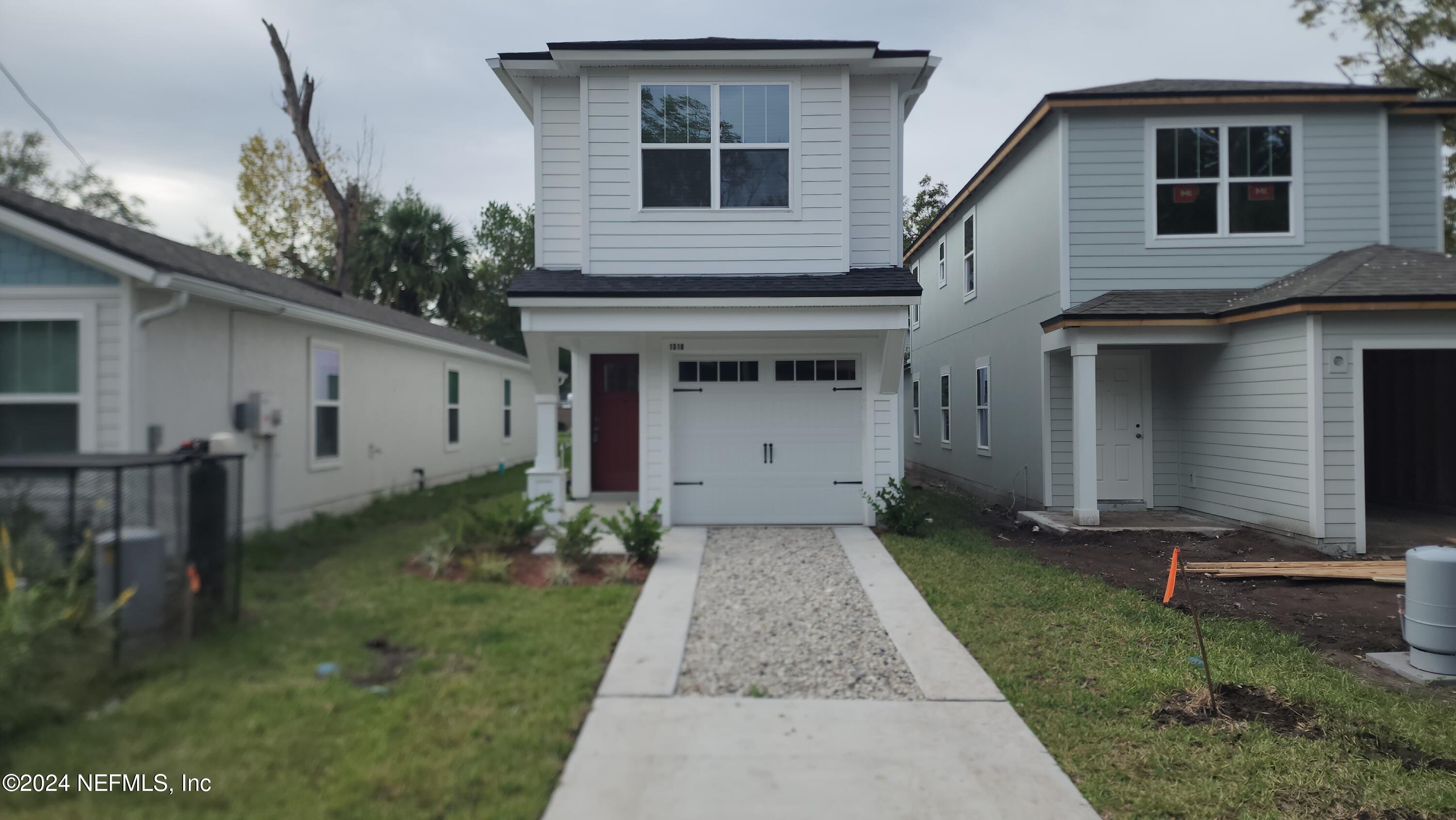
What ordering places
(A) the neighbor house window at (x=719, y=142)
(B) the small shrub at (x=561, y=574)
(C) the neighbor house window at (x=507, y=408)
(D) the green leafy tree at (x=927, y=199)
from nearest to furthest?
(B) the small shrub at (x=561, y=574) < (A) the neighbor house window at (x=719, y=142) < (C) the neighbor house window at (x=507, y=408) < (D) the green leafy tree at (x=927, y=199)

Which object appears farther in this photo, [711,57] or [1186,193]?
[1186,193]

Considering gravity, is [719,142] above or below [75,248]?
above

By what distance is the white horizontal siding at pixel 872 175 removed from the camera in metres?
9.81

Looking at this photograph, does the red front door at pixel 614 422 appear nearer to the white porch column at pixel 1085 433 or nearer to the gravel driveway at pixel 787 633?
the gravel driveway at pixel 787 633

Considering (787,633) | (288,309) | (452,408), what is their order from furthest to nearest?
(452,408) → (787,633) → (288,309)

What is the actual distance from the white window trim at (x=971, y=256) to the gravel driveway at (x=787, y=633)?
333 inches

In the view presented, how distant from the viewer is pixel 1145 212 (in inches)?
429

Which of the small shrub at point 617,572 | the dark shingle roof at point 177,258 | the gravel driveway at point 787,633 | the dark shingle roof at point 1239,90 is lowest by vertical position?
the gravel driveway at point 787,633

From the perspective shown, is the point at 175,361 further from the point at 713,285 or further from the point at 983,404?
the point at 983,404

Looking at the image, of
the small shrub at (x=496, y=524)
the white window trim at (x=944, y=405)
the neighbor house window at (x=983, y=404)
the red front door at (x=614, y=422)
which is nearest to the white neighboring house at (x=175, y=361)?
the small shrub at (x=496, y=524)

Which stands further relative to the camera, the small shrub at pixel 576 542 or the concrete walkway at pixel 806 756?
the small shrub at pixel 576 542

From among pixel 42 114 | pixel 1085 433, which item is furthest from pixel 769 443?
pixel 42 114

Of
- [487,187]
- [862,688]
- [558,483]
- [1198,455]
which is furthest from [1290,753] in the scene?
[487,187]

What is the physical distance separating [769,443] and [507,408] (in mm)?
6746
